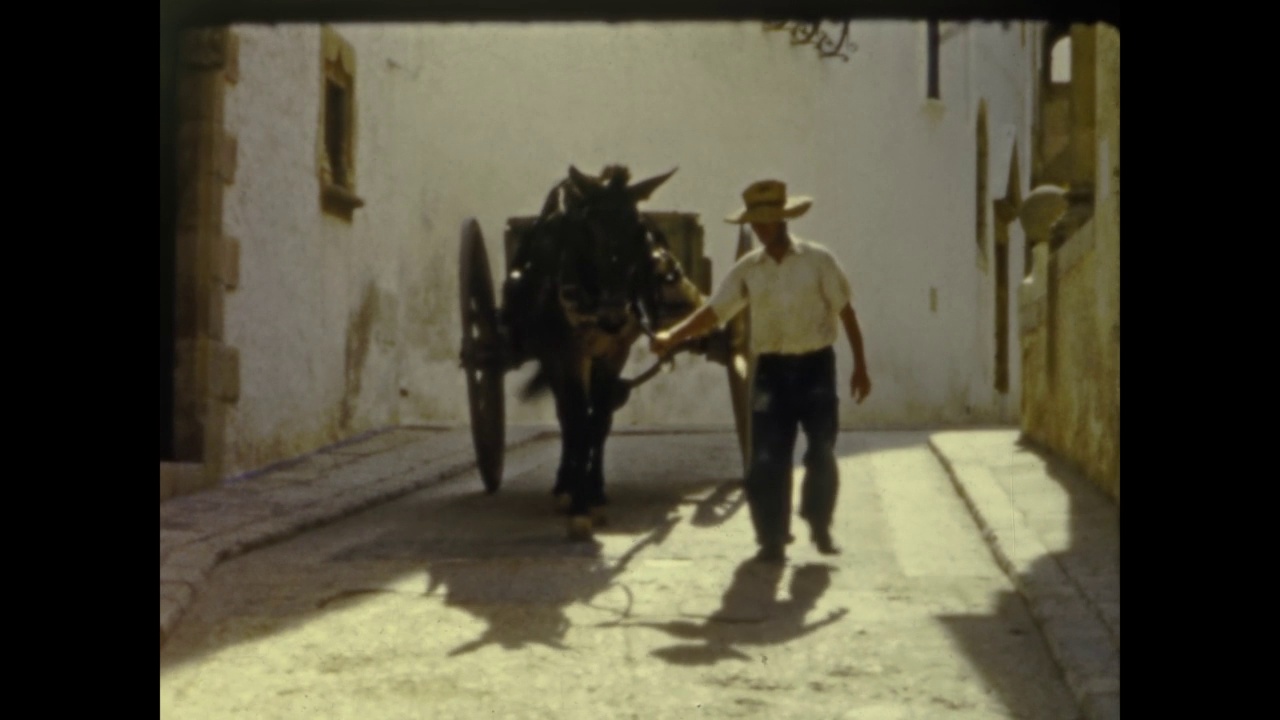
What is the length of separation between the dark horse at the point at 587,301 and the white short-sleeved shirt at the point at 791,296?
63cm

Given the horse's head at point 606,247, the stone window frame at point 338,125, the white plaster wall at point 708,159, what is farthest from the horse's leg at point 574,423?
the white plaster wall at point 708,159

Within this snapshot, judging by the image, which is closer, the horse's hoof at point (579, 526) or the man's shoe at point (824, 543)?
the man's shoe at point (824, 543)

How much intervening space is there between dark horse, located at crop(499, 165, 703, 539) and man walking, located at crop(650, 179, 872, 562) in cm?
61

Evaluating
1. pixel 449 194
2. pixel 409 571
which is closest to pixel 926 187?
pixel 449 194

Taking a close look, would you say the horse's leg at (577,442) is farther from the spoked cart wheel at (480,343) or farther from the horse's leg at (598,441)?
the spoked cart wheel at (480,343)

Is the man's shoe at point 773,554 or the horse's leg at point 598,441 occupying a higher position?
the horse's leg at point 598,441

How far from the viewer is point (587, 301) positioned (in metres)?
8.62

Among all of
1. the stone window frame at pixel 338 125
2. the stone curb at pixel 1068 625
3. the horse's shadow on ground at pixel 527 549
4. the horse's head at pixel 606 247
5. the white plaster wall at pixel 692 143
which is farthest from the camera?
the white plaster wall at pixel 692 143

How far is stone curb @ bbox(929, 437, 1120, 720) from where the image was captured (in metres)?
5.25

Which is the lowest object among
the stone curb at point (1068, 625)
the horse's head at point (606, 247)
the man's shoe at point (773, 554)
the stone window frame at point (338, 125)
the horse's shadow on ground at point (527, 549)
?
the horse's shadow on ground at point (527, 549)

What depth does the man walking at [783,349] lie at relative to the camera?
7926 millimetres

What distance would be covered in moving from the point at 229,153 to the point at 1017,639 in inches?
241

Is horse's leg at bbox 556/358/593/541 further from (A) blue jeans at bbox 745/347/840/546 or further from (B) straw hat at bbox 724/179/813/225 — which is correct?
(B) straw hat at bbox 724/179/813/225

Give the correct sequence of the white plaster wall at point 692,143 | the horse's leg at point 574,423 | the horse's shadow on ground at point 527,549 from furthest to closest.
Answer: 1. the white plaster wall at point 692,143
2. the horse's leg at point 574,423
3. the horse's shadow on ground at point 527,549
